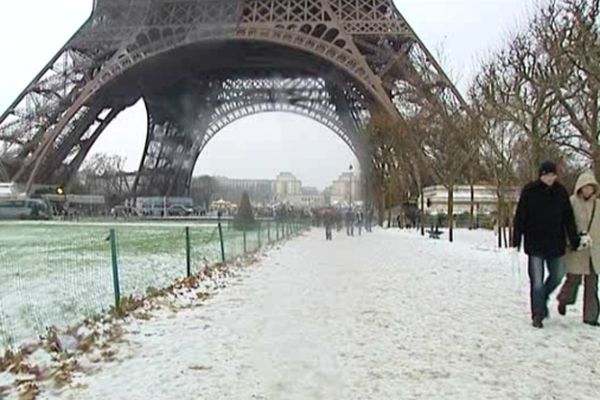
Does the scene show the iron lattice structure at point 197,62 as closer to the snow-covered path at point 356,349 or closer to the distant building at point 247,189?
the snow-covered path at point 356,349

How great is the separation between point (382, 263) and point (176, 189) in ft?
159

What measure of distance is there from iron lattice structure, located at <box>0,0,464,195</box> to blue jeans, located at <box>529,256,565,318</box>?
2597 cm

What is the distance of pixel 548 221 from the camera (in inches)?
280

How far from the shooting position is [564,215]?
23.4 feet

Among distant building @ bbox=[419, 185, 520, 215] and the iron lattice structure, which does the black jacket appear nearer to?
the iron lattice structure

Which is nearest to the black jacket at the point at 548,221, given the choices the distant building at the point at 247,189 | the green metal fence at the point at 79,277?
the green metal fence at the point at 79,277

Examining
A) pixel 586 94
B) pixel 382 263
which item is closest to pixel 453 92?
pixel 586 94

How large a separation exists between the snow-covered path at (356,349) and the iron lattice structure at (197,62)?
974 inches

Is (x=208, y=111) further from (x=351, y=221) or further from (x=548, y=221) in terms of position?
(x=548, y=221)

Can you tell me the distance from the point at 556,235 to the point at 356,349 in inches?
97.9

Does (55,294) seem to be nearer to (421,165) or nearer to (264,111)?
(421,165)

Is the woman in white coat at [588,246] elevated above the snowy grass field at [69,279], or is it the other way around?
the woman in white coat at [588,246]

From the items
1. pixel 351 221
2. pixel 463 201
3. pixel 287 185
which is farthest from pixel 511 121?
pixel 287 185

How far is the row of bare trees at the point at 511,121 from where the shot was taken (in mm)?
15359
